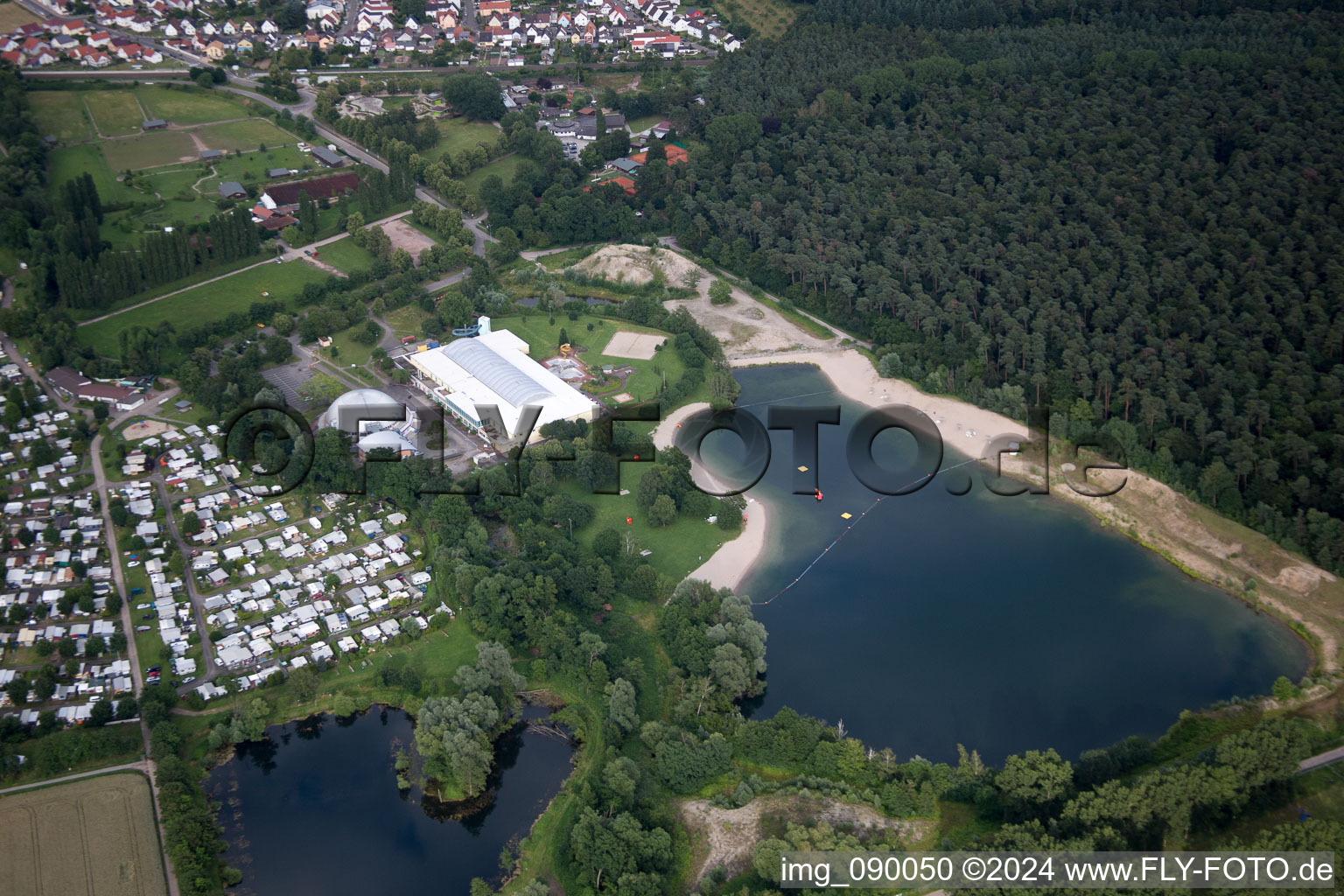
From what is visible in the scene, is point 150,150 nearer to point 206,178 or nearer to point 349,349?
point 206,178

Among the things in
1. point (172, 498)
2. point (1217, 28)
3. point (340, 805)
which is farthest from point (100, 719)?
point (1217, 28)

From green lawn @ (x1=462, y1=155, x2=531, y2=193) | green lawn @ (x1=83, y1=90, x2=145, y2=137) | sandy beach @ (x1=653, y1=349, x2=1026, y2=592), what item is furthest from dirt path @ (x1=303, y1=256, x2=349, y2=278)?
sandy beach @ (x1=653, y1=349, x2=1026, y2=592)

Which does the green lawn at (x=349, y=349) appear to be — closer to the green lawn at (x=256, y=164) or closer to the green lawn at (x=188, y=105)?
the green lawn at (x=256, y=164)

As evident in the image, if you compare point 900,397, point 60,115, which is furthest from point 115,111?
point 900,397

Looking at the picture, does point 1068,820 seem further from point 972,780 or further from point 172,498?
point 172,498

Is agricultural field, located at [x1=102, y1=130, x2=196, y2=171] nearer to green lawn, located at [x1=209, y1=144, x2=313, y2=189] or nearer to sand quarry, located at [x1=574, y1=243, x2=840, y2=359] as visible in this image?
green lawn, located at [x1=209, y1=144, x2=313, y2=189]

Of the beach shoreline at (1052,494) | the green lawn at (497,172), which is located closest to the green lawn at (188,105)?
the green lawn at (497,172)
